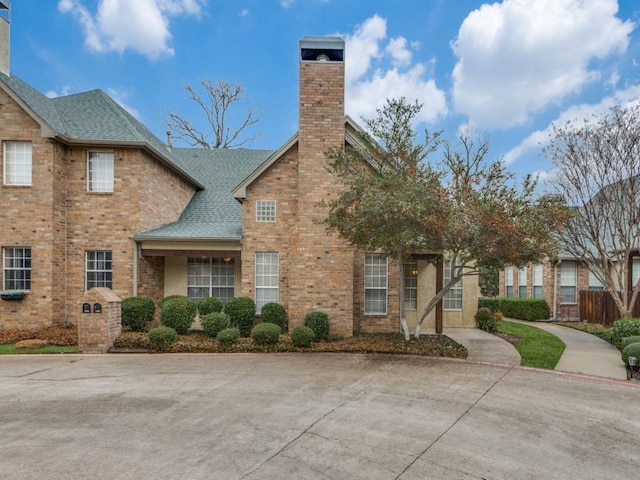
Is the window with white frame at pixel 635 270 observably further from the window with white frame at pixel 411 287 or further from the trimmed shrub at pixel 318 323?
the trimmed shrub at pixel 318 323

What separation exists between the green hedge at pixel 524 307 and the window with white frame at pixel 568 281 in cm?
116

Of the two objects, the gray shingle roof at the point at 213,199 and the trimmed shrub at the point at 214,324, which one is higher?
the gray shingle roof at the point at 213,199

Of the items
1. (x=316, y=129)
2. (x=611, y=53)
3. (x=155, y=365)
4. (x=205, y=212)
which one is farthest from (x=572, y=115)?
(x=155, y=365)

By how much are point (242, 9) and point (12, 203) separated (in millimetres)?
16088

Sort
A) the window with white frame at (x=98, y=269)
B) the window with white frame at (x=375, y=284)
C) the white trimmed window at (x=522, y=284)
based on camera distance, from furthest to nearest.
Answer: the white trimmed window at (x=522, y=284), the window with white frame at (x=98, y=269), the window with white frame at (x=375, y=284)

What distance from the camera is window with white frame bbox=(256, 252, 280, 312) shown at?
43.8 feet

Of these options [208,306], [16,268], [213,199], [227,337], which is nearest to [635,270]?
[227,337]

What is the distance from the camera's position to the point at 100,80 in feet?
82.1

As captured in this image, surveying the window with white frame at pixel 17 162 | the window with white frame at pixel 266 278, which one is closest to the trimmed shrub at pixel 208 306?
the window with white frame at pixel 266 278

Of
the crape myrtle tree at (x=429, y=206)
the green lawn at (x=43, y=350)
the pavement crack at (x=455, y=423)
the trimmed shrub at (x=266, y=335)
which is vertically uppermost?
the crape myrtle tree at (x=429, y=206)

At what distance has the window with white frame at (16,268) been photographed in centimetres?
1276

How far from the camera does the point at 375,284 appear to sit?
1320 cm

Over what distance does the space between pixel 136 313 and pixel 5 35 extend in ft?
39.0

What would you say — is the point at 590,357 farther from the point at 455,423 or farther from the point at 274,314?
the point at 274,314
